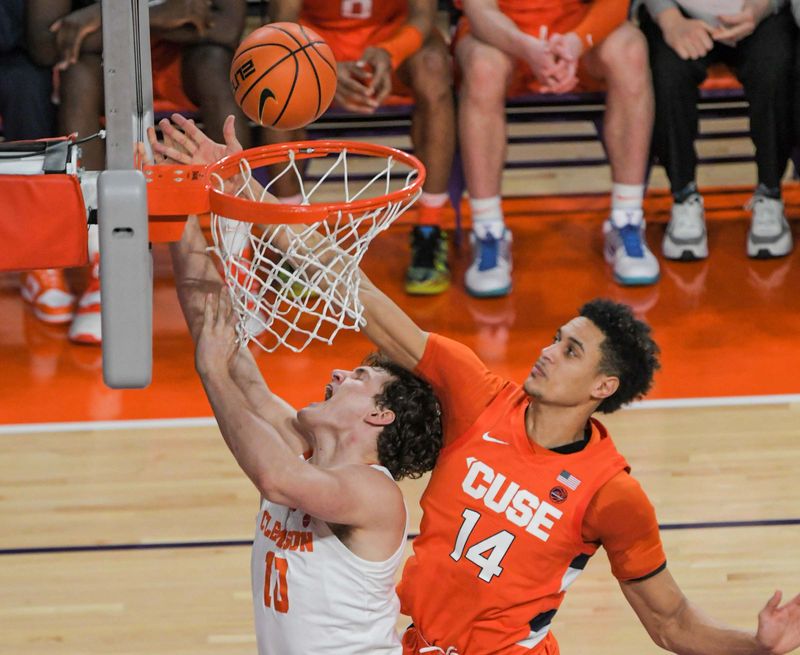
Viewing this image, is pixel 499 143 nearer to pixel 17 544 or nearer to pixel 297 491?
pixel 17 544

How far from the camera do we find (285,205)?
2.86m

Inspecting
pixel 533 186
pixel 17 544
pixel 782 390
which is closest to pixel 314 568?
pixel 17 544

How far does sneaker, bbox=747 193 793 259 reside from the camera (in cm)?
651

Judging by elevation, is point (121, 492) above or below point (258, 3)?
below

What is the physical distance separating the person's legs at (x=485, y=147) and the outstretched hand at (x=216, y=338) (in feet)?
10.2

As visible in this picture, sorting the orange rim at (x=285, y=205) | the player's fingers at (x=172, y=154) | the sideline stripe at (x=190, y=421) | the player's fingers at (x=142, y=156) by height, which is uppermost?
the player's fingers at (x=142, y=156)

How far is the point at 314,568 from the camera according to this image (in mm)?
3188

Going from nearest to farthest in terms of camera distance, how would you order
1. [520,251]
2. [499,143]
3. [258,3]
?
[499,143] < [520,251] < [258,3]

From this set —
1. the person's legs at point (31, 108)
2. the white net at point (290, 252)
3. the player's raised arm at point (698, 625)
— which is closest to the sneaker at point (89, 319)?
the person's legs at point (31, 108)

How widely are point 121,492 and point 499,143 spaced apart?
2.38m

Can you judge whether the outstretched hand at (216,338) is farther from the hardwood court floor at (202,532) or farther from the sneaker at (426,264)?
the sneaker at (426,264)

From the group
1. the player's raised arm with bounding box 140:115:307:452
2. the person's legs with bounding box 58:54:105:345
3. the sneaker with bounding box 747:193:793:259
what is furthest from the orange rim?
the sneaker with bounding box 747:193:793:259

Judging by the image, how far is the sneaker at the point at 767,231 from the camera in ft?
21.4

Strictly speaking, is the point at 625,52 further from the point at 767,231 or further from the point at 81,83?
the point at 81,83
